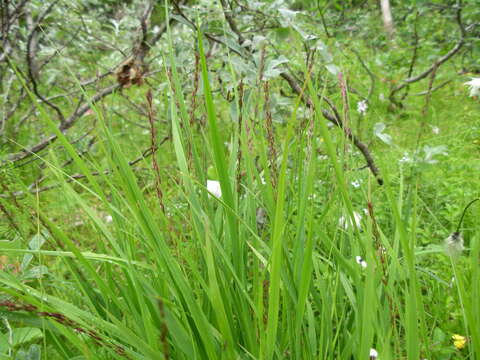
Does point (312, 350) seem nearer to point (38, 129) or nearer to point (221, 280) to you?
point (221, 280)

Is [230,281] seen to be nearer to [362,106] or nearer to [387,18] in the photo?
[362,106]

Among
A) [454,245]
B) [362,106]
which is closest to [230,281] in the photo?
[454,245]

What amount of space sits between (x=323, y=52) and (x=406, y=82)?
1.77 meters

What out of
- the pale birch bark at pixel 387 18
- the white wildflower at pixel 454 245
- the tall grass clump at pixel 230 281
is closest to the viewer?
the tall grass clump at pixel 230 281

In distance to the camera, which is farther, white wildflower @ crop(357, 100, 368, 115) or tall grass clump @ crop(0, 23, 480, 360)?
white wildflower @ crop(357, 100, 368, 115)

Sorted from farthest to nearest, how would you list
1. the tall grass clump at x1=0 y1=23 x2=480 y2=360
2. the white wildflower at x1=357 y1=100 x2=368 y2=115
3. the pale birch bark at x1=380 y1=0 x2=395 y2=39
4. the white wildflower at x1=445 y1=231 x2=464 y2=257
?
1. the pale birch bark at x1=380 y1=0 x2=395 y2=39
2. the white wildflower at x1=357 y1=100 x2=368 y2=115
3. the white wildflower at x1=445 y1=231 x2=464 y2=257
4. the tall grass clump at x1=0 y1=23 x2=480 y2=360

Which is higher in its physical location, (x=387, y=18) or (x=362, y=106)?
(x=387, y=18)

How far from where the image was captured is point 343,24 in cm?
272

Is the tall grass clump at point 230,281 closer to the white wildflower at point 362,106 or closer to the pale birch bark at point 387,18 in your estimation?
the white wildflower at point 362,106

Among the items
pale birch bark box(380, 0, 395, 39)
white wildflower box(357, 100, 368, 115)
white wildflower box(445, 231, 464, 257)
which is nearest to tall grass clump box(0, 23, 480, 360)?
white wildflower box(445, 231, 464, 257)

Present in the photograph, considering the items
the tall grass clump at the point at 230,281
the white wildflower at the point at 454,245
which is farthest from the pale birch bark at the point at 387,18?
the tall grass clump at the point at 230,281

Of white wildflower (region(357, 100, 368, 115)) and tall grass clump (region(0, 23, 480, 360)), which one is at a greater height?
tall grass clump (region(0, 23, 480, 360))

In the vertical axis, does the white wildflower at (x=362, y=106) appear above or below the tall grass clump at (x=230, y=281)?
below

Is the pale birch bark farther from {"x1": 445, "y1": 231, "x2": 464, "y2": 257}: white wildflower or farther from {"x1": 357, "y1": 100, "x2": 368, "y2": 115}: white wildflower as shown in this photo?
{"x1": 445, "y1": 231, "x2": 464, "y2": 257}: white wildflower
